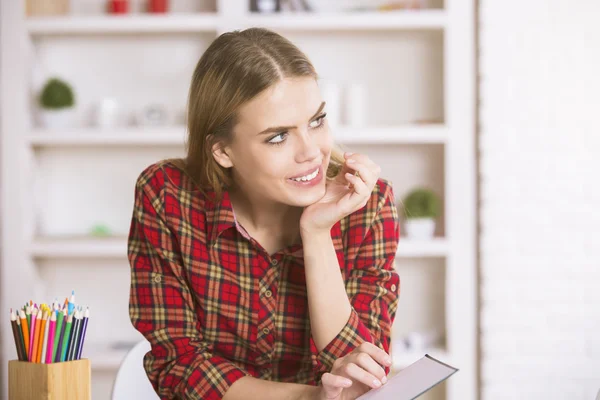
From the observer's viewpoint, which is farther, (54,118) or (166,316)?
(54,118)

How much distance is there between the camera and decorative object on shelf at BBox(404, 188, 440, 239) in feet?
10.3

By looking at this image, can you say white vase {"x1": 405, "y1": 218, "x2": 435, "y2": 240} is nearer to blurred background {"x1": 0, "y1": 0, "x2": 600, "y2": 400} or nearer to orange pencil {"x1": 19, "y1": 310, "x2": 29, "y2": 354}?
blurred background {"x1": 0, "y1": 0, "x2": 600, "y2": 400}

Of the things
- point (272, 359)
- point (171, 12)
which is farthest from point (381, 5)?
point (272, 359)

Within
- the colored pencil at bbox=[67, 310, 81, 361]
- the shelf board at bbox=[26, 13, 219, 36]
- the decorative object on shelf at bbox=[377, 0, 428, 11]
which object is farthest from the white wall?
the colored pencil at bbox=[67, 310, 81, 361]

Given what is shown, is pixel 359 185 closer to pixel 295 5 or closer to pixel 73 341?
pixel 73 341

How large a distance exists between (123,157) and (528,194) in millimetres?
1900

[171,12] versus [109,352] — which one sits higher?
[171,12]

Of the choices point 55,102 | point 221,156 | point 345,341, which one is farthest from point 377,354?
point 55,102

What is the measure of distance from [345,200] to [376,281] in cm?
20

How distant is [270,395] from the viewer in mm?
1280

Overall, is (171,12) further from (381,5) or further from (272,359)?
(272,359)

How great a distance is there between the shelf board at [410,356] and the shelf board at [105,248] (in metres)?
0.44

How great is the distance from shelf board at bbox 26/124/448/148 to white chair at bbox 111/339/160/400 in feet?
5.63

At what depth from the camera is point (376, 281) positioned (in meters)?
1.45
